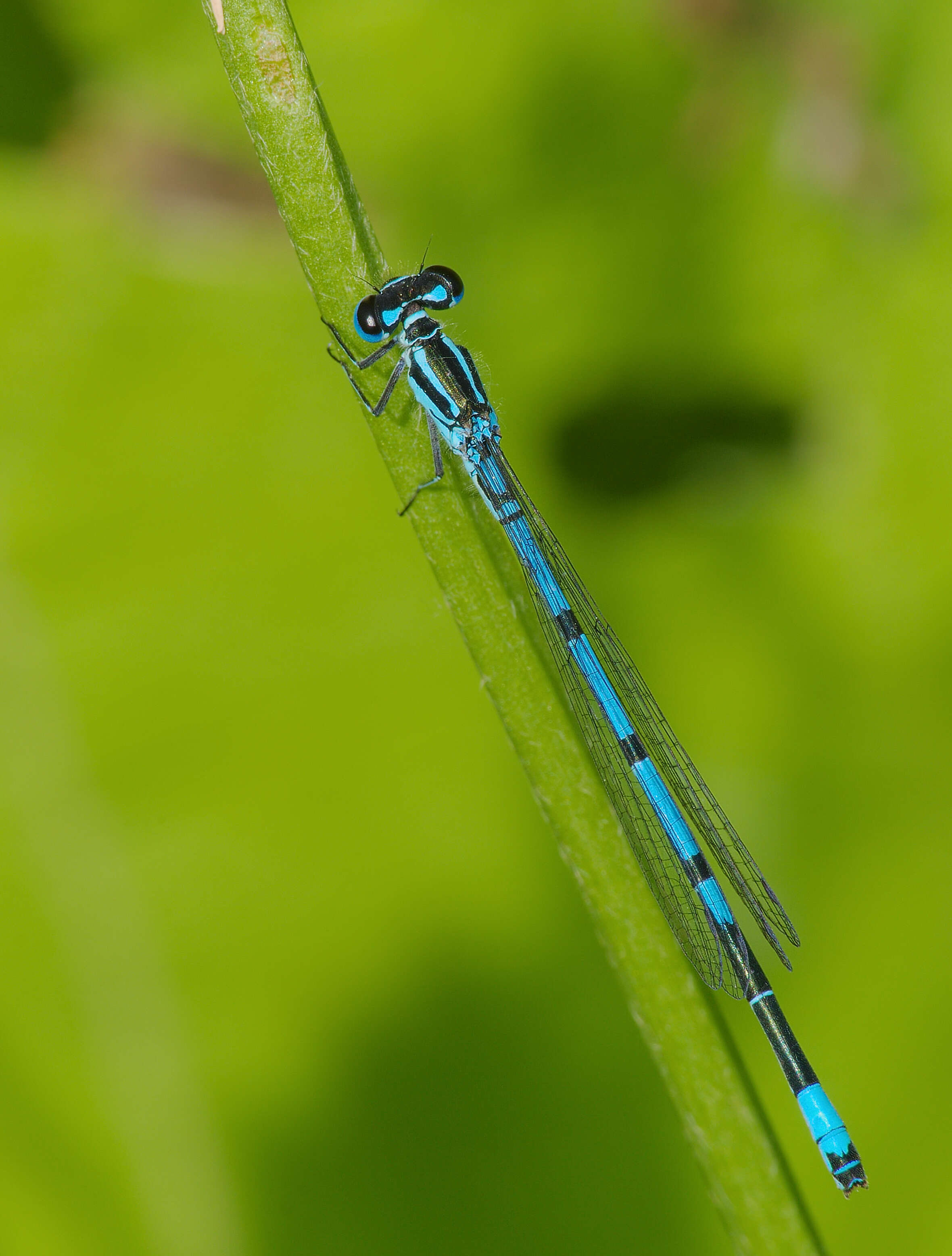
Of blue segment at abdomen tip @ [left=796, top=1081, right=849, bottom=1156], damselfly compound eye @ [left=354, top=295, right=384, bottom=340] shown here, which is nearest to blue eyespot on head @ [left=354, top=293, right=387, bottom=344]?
damselfly compound eye @ [left=354, top=295, right=384, bottom=340]

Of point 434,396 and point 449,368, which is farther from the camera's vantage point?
point 449,368

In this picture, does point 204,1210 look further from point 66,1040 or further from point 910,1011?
point 910,1011

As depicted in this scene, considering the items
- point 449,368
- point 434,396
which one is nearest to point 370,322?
point 434,396

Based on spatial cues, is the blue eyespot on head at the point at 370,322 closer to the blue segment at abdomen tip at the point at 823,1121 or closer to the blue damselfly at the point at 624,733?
the blue damselfly at the point at 624,733

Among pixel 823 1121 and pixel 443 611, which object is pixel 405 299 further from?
pixel 823 1121

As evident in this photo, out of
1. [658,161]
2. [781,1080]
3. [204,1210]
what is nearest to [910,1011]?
[781,1080]
